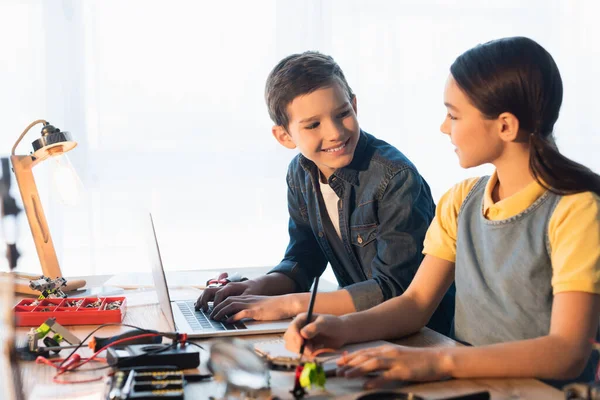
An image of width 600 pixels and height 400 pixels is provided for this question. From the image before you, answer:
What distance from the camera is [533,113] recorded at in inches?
49.3

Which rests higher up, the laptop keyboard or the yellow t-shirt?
the yellow t-shirt

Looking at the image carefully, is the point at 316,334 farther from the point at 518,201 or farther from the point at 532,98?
the point at 532,98

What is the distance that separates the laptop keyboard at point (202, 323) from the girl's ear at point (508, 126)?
1.95 ft

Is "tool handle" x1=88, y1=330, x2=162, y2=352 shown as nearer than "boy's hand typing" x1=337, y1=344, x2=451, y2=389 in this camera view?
No

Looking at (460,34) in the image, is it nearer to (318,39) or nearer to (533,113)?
(318,39)

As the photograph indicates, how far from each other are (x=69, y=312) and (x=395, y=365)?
744mm

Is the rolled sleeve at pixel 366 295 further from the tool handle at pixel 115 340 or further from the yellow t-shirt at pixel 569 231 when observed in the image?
the tool handle at pixel 115 340

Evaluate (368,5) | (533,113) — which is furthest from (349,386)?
(368,5)

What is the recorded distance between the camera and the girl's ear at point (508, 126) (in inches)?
49.5

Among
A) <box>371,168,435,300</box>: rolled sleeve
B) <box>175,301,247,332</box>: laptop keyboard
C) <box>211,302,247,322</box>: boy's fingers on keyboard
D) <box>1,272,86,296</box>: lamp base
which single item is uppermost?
<box>371,168,435,300</box>: rolled sleeve

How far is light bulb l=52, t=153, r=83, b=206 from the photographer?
185cm

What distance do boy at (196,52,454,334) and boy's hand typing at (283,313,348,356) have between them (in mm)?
273

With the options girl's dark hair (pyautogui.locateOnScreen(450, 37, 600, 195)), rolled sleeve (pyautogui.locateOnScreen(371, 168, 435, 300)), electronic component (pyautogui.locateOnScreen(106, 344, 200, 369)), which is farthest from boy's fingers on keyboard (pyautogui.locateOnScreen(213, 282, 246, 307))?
girl's dark hair (pyautogui.locateOnScreen(450, 37, 600, 195))

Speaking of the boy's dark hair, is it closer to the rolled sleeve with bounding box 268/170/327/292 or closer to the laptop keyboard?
the rolled sleeve with bounding box 268/170/327/292
